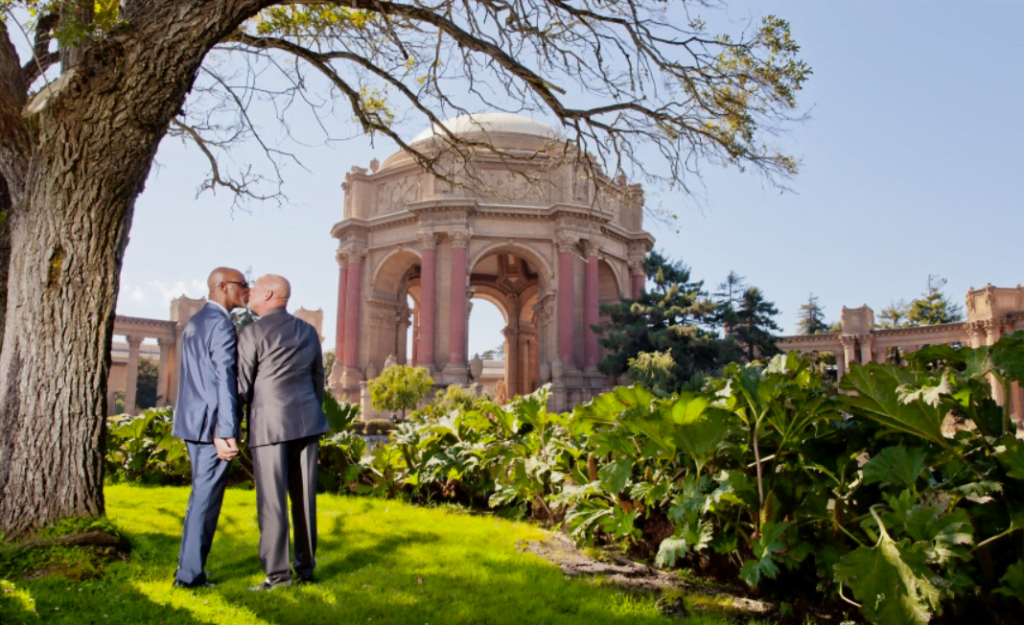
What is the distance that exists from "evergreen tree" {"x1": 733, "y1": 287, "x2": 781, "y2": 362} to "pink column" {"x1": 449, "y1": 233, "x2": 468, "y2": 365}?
471 inches

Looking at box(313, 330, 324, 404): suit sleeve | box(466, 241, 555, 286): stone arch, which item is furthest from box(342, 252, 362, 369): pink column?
box(313, 330, 324, 404): suit sleeve

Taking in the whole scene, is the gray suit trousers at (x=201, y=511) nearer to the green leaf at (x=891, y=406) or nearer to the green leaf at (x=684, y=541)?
the green leaf at (x=684, y=541)

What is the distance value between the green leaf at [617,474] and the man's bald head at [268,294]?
2.07 m

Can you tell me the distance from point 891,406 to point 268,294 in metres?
3.21

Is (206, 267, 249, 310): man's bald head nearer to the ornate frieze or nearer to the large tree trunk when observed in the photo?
the large tree trunk

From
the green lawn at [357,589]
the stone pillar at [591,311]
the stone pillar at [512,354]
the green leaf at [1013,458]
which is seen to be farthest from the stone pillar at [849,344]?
the green leaf at [1013,458]

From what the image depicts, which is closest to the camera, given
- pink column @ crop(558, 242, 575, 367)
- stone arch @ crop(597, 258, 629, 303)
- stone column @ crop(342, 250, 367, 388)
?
pink column @ crop(558, 242, 575, 367)

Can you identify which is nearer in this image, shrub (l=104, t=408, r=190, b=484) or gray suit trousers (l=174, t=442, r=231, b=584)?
gray suit trousers (l=174, t=442, r=231, b=584)

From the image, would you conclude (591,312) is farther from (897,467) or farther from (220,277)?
(897,467)

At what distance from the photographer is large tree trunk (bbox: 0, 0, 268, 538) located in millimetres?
4164

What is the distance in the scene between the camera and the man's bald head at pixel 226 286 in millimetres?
4070

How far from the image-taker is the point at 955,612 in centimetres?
307

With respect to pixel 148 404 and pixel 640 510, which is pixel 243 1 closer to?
pixel 640 510

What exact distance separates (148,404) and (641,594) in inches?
2437
